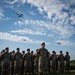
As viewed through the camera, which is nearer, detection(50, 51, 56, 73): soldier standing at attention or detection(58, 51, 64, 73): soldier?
detection(50, 51, 56, 73): soldier standing at attention

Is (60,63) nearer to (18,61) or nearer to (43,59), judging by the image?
(18,61)

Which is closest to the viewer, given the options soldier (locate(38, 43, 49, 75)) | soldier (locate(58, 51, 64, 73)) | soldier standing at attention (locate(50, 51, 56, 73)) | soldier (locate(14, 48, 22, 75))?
soldier (locate(38, 43, 49, 75))

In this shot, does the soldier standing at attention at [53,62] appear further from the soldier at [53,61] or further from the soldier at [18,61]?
the soldier at [18,61]

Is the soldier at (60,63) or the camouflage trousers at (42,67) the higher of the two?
the soldier at (60,63)

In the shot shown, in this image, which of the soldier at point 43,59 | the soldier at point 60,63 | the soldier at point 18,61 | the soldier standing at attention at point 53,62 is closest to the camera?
the soldier at point 43,59

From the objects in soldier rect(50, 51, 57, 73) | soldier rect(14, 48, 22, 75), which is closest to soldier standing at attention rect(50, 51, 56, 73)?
soldier rect(50, 51, 57, 73)

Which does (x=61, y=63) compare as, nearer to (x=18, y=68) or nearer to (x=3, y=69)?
(x=18, y=68)

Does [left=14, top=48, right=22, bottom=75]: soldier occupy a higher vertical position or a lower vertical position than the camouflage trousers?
higher


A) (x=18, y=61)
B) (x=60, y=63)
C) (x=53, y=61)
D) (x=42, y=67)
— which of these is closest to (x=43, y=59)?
(x=42, y=67)

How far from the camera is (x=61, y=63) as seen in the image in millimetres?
21859

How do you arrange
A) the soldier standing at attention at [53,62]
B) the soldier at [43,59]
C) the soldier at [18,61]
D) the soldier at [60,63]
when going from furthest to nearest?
1. the soldier at [60,63]
2. the soldier standing at attention at [53,62]
3. the soldier at [18,61]
4. the soldier at [43,59]

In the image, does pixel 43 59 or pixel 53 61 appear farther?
pixel 53 61

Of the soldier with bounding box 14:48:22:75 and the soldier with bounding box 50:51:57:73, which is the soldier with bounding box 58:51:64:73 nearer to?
the soldier with bounding box 50:51:57:73

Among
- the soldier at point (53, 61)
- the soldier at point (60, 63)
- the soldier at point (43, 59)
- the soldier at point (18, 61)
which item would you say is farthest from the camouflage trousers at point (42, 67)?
the soldier at point (60, 63)
